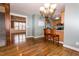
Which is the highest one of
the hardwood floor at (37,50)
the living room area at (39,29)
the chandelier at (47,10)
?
the chandelier at (47,10)

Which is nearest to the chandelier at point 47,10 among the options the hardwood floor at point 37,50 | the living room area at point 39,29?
the living room area at point 39,29

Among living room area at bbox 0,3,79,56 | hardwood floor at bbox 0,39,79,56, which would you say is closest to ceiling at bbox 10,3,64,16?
living room area at bbox 0,3,79,56

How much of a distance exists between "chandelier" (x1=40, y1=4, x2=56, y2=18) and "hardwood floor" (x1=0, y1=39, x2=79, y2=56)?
632mm

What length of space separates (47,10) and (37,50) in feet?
3.18

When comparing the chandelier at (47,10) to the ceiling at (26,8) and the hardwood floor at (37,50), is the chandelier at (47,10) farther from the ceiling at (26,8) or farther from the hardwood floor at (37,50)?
the hardwood floor at (37,50)

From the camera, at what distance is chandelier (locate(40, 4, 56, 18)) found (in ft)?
7.74

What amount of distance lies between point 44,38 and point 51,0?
907 mm

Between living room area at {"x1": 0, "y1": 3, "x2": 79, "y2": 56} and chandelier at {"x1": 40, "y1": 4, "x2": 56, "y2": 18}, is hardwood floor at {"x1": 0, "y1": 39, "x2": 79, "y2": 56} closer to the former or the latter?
living room area at {"x1": 0, "y1": 3, "x2": 79, "y2": 56}

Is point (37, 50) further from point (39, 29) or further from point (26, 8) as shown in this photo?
point (26, 8)

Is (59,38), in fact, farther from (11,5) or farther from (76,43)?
(11,5)

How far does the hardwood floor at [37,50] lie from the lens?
2381 millimetres

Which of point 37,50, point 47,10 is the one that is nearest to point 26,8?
point 47,10

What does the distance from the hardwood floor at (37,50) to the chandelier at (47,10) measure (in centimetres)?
63

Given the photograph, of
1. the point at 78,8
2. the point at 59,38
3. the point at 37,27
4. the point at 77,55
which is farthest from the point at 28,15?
the point at 77,55
